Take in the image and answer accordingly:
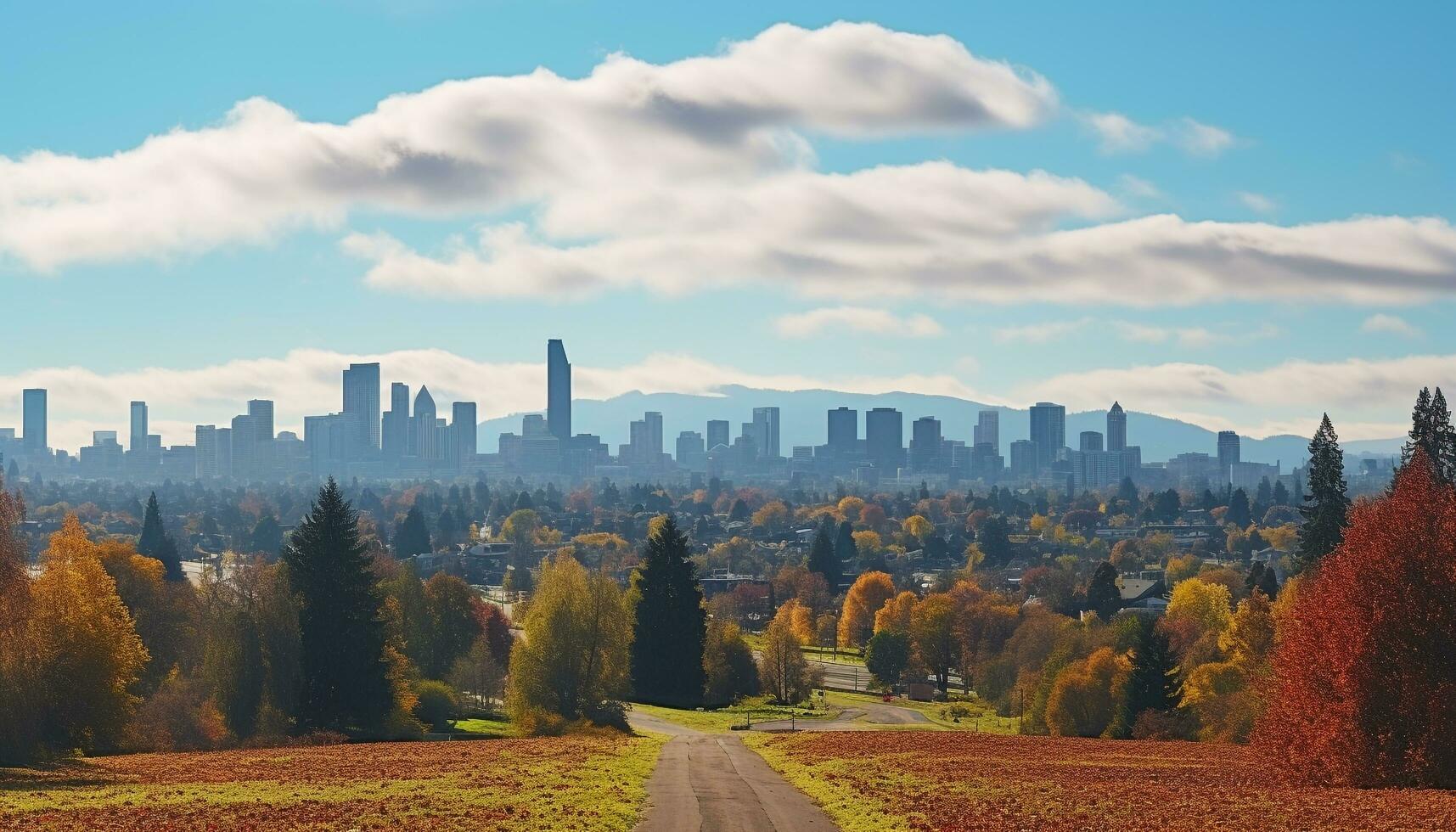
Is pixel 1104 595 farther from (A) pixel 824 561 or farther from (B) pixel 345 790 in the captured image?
(B) pixel 345 790

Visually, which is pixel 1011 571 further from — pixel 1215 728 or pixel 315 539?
pixel 315 539

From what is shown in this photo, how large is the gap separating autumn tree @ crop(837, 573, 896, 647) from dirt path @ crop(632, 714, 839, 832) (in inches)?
3561

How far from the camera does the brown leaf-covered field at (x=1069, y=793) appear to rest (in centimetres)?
2433

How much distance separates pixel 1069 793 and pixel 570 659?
3389 centimetres

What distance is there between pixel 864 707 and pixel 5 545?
60043mm

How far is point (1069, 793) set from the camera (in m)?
28.5

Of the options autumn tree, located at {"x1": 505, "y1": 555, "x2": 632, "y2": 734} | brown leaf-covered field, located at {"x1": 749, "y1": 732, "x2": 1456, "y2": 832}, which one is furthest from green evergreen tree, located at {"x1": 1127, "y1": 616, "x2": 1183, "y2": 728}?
autumn tree, located at {"x1": 505, "y1": 555, "x2": 632, "y2": 734}

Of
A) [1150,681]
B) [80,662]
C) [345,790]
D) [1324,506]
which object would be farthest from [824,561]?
[345,790]

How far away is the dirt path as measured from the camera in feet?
82.7

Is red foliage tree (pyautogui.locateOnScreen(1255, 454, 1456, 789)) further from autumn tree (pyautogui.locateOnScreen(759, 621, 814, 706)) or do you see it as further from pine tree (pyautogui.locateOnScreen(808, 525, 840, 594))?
pine tree (pyautogui.locateOnScreen(808, 525, 840, 594))

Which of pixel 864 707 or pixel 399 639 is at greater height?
pixel 399 639

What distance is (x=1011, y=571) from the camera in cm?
18200

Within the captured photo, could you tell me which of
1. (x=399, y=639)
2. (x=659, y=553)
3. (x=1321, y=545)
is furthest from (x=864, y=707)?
(x=399, y=639)

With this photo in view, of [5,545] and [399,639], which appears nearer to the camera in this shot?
[5,545]
